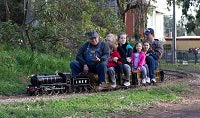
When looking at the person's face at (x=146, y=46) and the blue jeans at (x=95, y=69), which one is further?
the person's face at (x=146, y=46)

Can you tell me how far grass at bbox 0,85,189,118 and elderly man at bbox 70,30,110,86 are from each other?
985 millimetres

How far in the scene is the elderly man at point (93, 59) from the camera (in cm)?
1301

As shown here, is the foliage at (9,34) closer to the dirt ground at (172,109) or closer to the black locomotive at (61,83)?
the black locomotive at (61,83)

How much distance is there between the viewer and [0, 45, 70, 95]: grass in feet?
45.5

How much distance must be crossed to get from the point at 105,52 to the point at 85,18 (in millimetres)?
6755

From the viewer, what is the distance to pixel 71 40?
64.3ft

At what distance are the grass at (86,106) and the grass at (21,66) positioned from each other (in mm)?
3121

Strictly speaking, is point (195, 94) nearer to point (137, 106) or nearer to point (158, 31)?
point (137, 106)

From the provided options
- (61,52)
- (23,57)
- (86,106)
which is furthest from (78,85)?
(61,52)

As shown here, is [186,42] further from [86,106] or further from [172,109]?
[86,106]

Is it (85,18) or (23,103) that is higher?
(85,18)

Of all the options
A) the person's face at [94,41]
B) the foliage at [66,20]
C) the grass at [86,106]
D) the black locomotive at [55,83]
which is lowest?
the grass at [86,106]

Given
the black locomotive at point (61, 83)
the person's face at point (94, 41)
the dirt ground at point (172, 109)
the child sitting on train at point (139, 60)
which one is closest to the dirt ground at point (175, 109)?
the dirt ground at point (172, 109)

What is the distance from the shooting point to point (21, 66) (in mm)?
16359
